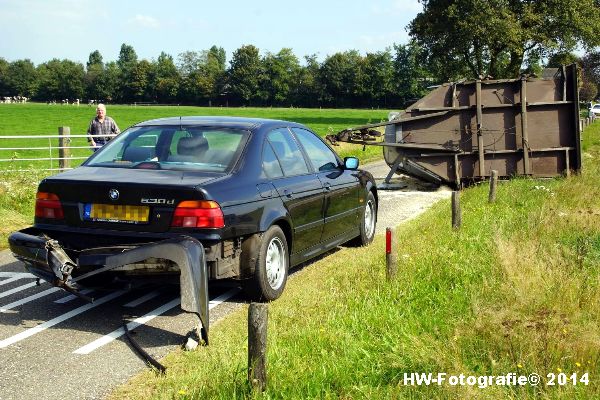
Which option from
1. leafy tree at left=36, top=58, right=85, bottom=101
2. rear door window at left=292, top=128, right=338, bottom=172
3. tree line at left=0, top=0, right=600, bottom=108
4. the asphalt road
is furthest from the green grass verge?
leafy tree at left=36, top=58, right=85, bottom=101

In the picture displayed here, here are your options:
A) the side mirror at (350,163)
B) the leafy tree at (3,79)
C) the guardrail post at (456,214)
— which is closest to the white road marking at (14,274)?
the side mirror at (350,163)

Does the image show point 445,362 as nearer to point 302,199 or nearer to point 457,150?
point 302,199

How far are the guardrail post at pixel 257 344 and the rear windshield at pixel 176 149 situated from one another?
2448 mm

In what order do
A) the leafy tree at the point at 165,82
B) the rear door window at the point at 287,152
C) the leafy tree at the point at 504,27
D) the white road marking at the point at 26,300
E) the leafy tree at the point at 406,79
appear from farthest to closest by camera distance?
the leafy tree at the point at 165,82 → the leafy tree at the point at 406,79 → the leafy tree at the point at 504,27 → the rear door window at the point at 287,152 → the white road marking at the point at 26,300

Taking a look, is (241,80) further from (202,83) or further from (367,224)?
(367,224)

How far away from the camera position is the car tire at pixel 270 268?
6047 mm

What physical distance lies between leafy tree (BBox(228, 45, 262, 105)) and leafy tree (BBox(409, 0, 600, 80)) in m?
83.1

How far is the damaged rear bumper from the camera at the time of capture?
5.02 meters

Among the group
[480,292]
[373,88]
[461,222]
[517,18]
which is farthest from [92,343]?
[373,88]

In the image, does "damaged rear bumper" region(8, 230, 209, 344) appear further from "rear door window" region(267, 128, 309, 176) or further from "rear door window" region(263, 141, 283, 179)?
"rear door window" region(267, 128, 309, 176)

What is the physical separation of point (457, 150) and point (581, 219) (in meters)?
5.98

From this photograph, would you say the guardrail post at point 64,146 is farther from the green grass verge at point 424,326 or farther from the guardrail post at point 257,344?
the guardrail post at point 257,344

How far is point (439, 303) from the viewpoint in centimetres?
566

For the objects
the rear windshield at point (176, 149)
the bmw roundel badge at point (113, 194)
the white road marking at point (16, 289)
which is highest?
the rear windshield at point (176, 149)
